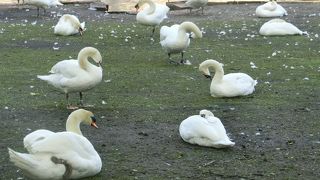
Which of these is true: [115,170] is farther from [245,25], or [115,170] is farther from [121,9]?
[121,9]

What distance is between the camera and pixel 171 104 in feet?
29.1

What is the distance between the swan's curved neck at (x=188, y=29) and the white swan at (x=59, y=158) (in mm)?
5095

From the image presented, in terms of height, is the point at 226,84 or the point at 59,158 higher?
the point at 226,84

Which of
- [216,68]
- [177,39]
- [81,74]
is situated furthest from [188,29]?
[81,74]

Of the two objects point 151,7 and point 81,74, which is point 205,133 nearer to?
point 81,74

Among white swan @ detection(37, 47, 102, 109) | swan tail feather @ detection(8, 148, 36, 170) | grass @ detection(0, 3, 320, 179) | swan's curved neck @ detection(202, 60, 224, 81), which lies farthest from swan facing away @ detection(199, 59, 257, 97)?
swan tail feather @ detection(8, 148, 36, 170)

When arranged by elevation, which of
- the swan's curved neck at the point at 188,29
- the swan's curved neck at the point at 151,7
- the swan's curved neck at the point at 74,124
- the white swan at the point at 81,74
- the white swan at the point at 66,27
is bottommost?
the swan's curved neck at the point at 74,124

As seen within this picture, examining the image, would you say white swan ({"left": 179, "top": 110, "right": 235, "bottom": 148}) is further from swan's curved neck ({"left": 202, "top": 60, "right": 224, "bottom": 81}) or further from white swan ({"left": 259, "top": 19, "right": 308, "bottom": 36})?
white swan ({"left": 259, "top": 19, "right": 308, "bottom": 36})

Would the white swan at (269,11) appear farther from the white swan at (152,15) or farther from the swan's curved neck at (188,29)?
the swan's curved neck at (188,29)

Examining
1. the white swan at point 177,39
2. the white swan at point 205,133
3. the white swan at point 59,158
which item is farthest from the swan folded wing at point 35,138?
the white swan at point 177,39

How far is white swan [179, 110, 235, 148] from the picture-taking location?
22.2 feet

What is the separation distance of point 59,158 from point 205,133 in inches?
72.2

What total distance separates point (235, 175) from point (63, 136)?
1625mm

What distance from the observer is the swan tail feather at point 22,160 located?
5.21 meters
